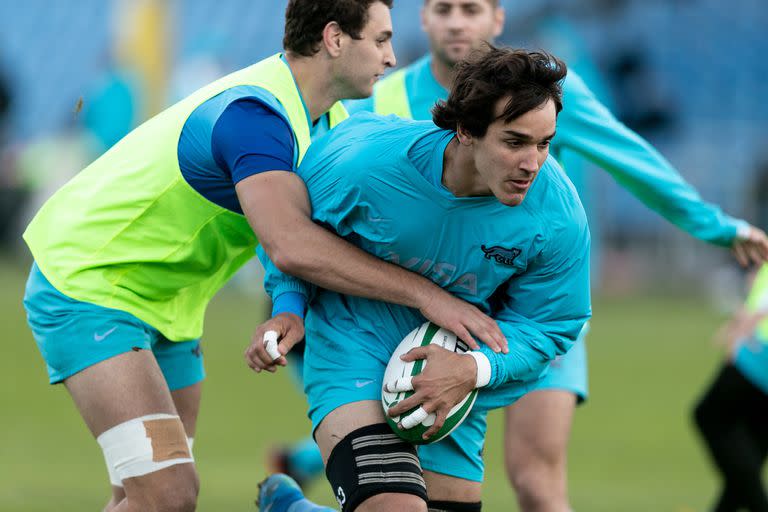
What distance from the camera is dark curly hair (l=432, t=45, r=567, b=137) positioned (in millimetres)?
4258

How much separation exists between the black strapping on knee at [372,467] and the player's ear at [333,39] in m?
1.40

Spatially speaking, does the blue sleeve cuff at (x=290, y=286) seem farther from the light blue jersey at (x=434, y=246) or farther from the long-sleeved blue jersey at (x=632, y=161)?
the long-sleeved blue jersey at (x=632, y=161)

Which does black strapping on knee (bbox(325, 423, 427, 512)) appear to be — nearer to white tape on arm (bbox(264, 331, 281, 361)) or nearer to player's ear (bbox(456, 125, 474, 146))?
white tape on arm (bbox(264, 331, 281, 361))

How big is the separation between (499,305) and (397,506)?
87 centimetres

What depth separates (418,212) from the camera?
4.51 meters

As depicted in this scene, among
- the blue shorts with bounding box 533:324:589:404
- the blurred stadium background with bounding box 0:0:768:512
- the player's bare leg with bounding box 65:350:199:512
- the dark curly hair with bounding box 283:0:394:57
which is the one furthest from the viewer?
the blurred stadium background with bounding box 0:0:768:512

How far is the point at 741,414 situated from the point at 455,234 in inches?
144

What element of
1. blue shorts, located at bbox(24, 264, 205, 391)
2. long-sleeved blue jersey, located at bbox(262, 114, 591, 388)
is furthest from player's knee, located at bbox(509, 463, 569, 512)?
blue shorts, located at bbox(24, 264, 205, 391)

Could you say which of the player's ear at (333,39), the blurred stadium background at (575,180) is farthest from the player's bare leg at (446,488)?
the blurred stadium background at (575,180)

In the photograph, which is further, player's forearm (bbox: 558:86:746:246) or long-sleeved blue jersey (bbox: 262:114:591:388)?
player's forearm (bbox: 558:86:746:246)

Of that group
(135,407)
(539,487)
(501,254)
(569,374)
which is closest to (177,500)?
(135,407)

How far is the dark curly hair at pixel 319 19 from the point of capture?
489cm

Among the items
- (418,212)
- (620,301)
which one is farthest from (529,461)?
(620,301)

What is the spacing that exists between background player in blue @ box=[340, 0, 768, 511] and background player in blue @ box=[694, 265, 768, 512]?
1.62 metres
